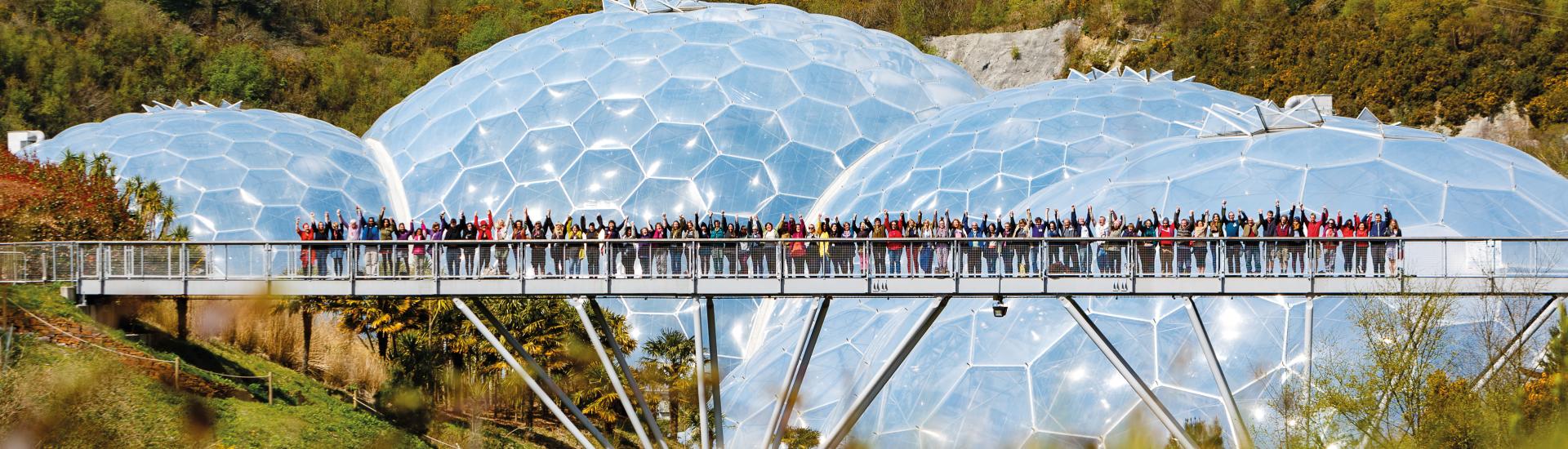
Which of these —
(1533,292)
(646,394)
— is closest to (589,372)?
(646,394)

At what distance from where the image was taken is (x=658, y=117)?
1634 inches

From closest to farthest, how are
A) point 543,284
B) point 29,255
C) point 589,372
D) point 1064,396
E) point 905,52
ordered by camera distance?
point 543,284, point 29,255, point 1064,396, point 589,372, point 905,52

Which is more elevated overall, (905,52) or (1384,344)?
(905,52)

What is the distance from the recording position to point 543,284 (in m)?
23.5

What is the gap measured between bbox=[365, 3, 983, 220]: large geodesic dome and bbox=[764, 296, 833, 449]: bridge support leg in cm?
1490

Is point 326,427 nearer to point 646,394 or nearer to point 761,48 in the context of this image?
point 646,394

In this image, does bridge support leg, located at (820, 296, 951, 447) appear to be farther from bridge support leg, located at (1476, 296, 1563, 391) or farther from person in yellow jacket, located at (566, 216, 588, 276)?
bridge support leg, located at (1476, 296, 1563, 391)

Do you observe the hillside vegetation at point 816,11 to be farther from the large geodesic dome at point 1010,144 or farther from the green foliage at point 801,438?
the green foliage at point 801,438

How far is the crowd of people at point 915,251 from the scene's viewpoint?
73.0 ft

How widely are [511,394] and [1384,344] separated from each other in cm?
2016

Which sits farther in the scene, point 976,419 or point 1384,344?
point 976,419

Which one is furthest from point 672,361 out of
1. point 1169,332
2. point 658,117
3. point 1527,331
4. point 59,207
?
point 1527,331

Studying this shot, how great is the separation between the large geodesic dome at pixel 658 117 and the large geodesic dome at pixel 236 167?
1.77 meters

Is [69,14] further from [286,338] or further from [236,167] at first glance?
[286,338]
